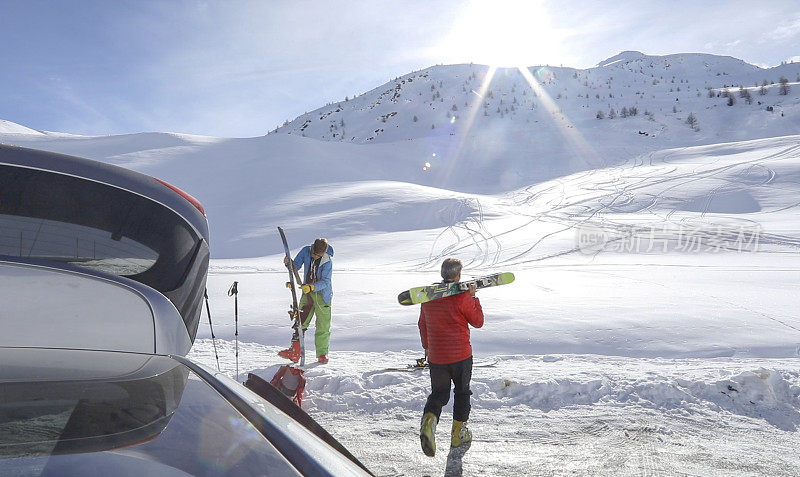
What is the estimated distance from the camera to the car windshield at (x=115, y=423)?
1.09 metres

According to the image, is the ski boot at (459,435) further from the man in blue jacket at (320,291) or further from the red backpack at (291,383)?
the man in blue jacket at (320,291)

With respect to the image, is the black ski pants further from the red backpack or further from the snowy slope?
the red backpack

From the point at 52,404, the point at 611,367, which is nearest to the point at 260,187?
the point at 611,367

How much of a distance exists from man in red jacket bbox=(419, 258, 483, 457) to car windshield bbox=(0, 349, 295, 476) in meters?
2.37

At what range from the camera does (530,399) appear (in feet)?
15.1

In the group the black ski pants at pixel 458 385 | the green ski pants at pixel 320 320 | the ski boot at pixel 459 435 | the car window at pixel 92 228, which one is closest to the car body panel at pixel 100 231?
the car window at pixel 92 228

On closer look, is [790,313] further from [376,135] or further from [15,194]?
[376,135]

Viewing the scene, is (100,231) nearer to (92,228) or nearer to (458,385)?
(92,228)

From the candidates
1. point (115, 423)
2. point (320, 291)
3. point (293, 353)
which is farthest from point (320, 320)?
point (115, 423)

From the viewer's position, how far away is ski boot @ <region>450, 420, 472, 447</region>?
12.5 feet

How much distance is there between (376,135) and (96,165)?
47.7 meters

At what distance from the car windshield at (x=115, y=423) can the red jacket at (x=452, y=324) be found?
Result: 2.36 metres

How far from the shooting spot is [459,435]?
12.5 ft

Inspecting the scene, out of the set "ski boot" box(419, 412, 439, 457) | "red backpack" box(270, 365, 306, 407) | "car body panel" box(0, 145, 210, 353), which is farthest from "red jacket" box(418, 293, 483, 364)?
"car body panel" box(0, 145, 210, 353)
